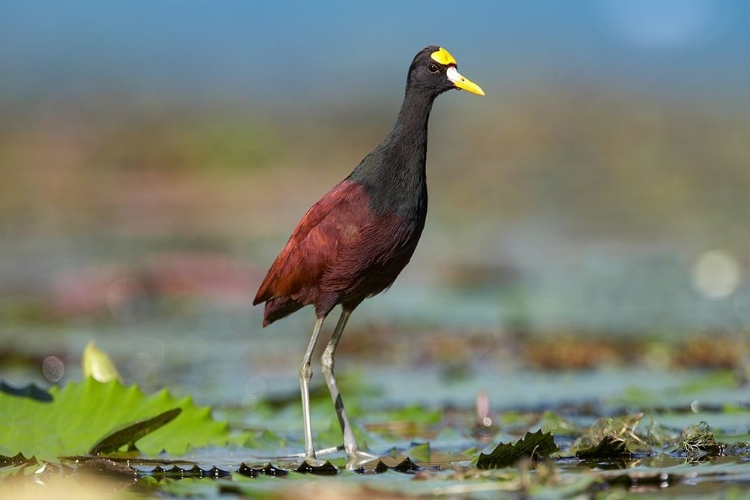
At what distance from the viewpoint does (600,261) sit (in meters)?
12.6

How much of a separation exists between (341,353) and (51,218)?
387 inches

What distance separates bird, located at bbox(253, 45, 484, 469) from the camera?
186 inches

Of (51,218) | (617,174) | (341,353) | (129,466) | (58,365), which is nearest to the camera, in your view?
(129,466)

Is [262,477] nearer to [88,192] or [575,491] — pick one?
[575,491]

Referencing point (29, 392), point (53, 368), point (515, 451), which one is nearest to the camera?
point (515, 451)

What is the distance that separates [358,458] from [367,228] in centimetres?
89

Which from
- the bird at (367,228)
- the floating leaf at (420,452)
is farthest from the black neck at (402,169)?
the floating leaf at (420,452)

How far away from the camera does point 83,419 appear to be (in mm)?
4617

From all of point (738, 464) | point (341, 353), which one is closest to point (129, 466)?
point (738, 464)

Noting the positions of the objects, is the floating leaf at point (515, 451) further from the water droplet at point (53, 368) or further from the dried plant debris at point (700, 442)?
the water droplet at point (53, 368)

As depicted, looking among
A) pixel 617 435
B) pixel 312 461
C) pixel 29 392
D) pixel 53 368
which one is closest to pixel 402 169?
pixel 312 461

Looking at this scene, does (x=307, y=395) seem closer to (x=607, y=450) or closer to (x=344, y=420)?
(x=344, y=420)

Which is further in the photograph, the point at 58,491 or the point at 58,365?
the point at 58,365

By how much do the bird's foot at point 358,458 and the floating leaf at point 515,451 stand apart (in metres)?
0.65
